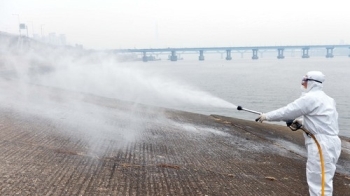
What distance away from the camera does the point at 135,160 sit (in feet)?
27.1

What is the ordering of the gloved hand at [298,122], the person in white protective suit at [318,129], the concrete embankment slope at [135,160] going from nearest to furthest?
the person in white protective suit at [318,129], the gloved hand at [298,122], the concrete embankment slope at [135,160]

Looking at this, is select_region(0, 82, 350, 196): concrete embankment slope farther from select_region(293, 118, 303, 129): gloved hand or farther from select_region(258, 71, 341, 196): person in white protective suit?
select_region(293, 118, 303, 129): gloved hand

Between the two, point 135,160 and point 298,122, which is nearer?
point 298,122

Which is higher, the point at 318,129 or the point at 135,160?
the point at 318,129

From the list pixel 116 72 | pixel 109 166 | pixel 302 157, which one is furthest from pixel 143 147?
pixel 116 72

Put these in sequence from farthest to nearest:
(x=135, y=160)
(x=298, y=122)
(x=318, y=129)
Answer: (x=135, y=160)
(x=298, y=122)
(x=318, y=129)

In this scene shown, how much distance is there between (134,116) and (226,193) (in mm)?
10877

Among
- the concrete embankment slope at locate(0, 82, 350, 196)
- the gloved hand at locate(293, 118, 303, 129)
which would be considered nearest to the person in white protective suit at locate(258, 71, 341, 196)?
the gloved hand at locate(293, 118, 303, 129)

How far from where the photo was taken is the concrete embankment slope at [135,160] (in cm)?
644

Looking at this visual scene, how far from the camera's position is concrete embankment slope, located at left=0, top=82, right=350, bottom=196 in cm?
644

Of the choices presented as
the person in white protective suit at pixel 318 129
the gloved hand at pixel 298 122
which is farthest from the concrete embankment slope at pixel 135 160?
the gloved hand at pixel 298 122

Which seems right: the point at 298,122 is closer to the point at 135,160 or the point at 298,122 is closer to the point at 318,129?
the point at 318,129

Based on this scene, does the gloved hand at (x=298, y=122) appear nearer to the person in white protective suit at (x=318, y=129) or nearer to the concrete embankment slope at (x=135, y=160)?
the person in white protective suit at (x=318, y=129)

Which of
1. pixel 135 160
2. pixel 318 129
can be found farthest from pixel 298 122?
pixel 135 160
